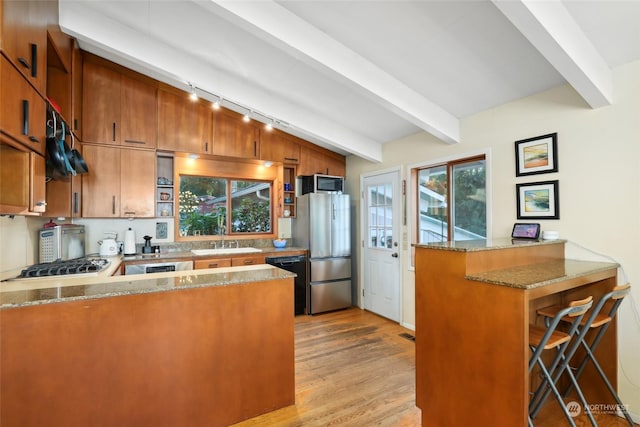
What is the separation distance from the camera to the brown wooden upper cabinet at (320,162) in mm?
4675

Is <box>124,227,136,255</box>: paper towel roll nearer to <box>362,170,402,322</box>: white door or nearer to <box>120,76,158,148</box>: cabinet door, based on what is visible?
<box>120,76,158,148</box>: cabinet door

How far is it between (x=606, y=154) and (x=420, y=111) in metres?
1.43

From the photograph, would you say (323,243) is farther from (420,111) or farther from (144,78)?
(144,78)

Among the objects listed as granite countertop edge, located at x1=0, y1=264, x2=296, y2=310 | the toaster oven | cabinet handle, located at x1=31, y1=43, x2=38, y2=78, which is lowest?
granite countertop edge, located at x1=0, y1=264, x2=296, y2=310

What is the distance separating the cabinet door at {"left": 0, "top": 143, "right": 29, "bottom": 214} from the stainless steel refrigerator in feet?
9.81

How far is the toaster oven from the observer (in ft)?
8.81

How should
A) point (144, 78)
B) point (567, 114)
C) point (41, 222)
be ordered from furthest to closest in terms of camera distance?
point (144, 78)
point (41, 222)
point (567, 114)

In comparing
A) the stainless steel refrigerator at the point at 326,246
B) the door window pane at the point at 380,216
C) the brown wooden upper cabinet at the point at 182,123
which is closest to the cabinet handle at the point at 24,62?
the brown wooden upper cabinet at the point at 182,123

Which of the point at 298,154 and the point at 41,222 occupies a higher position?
the point at 298,154

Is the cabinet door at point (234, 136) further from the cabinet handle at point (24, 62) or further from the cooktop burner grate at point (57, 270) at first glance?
the cabinet handle at point (24, 62)

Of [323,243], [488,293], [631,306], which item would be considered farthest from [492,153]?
[323,243]

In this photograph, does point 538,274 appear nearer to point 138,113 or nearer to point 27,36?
point 27,36

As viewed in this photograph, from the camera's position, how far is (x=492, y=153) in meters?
2.85

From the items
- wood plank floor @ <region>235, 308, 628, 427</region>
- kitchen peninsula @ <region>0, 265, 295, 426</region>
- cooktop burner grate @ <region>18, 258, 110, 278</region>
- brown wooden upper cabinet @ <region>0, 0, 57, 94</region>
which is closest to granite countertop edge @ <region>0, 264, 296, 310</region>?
kitchen peninsula @ <region>0, 265, 295, 426</region>
